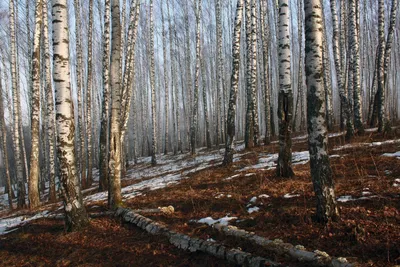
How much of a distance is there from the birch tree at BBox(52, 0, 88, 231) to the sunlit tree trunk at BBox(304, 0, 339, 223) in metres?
4.23

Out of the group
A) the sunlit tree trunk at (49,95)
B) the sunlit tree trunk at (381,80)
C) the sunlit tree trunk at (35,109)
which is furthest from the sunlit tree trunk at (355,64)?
the sunlit tree trunk at (49,95)

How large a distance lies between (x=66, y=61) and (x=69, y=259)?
349 cm

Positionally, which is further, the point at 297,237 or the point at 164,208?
the point at 164,208

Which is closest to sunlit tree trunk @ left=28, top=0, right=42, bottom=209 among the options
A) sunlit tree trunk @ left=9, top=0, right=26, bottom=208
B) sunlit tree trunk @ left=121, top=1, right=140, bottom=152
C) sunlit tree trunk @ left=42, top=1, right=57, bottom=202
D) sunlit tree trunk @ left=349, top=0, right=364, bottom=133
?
sunlit tree trunk @ left=42, top=1, right=57, bottom=202

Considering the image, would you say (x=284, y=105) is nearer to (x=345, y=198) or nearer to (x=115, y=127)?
(x=345, y=198)

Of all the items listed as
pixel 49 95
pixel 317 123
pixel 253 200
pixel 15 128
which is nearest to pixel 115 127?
pixel 253 200

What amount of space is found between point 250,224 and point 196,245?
3.04ft

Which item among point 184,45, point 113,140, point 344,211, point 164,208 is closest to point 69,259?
point 164,208

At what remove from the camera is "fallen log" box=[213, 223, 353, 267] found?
275 cm

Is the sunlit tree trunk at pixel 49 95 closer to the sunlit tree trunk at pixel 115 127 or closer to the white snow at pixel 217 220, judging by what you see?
the sunlit tree trunk at pixel 115 127

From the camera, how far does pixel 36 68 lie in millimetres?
9359

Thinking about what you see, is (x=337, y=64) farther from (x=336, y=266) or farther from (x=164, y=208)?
(x=336, y=266)

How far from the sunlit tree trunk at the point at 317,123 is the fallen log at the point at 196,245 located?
1.26 meters

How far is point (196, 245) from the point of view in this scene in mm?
3838
